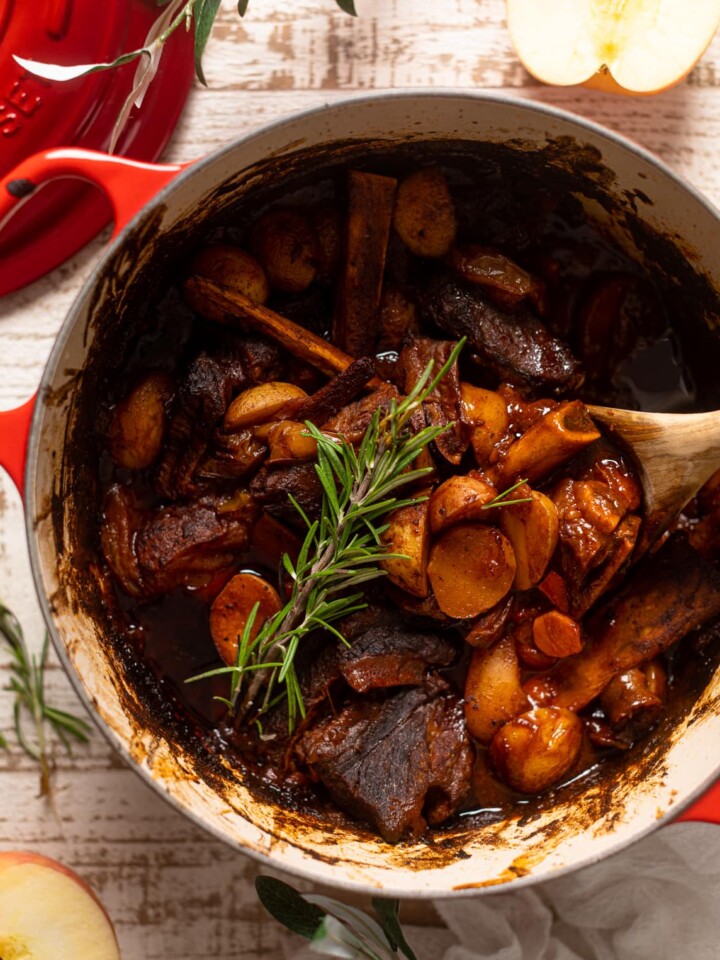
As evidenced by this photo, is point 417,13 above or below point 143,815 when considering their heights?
above

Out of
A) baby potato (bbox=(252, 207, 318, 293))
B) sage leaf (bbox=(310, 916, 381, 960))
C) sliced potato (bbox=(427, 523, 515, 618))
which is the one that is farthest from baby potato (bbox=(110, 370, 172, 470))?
sage leaf (bbox=(310, 916, 381, 960))

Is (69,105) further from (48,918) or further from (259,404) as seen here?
(48,918)

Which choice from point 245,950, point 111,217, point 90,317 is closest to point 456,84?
point 111,217

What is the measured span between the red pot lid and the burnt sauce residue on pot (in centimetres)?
19

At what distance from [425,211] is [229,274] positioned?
0.98 ft

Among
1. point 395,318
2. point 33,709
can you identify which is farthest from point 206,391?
point 33,709

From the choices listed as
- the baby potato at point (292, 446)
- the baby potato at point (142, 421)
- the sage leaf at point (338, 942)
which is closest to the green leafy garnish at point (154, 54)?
the baby potato at point (142, 421)

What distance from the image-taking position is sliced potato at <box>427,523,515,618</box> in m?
1.35

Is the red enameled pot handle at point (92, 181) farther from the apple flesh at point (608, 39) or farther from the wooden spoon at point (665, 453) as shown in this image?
the apple flesh at point (608, 39)

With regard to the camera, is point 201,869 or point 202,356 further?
point 201,869

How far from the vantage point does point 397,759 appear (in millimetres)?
1418

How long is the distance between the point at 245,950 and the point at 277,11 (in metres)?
1.46

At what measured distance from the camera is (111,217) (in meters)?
1.50

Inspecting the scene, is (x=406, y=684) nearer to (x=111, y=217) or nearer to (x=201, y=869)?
(x=201, y=869)
